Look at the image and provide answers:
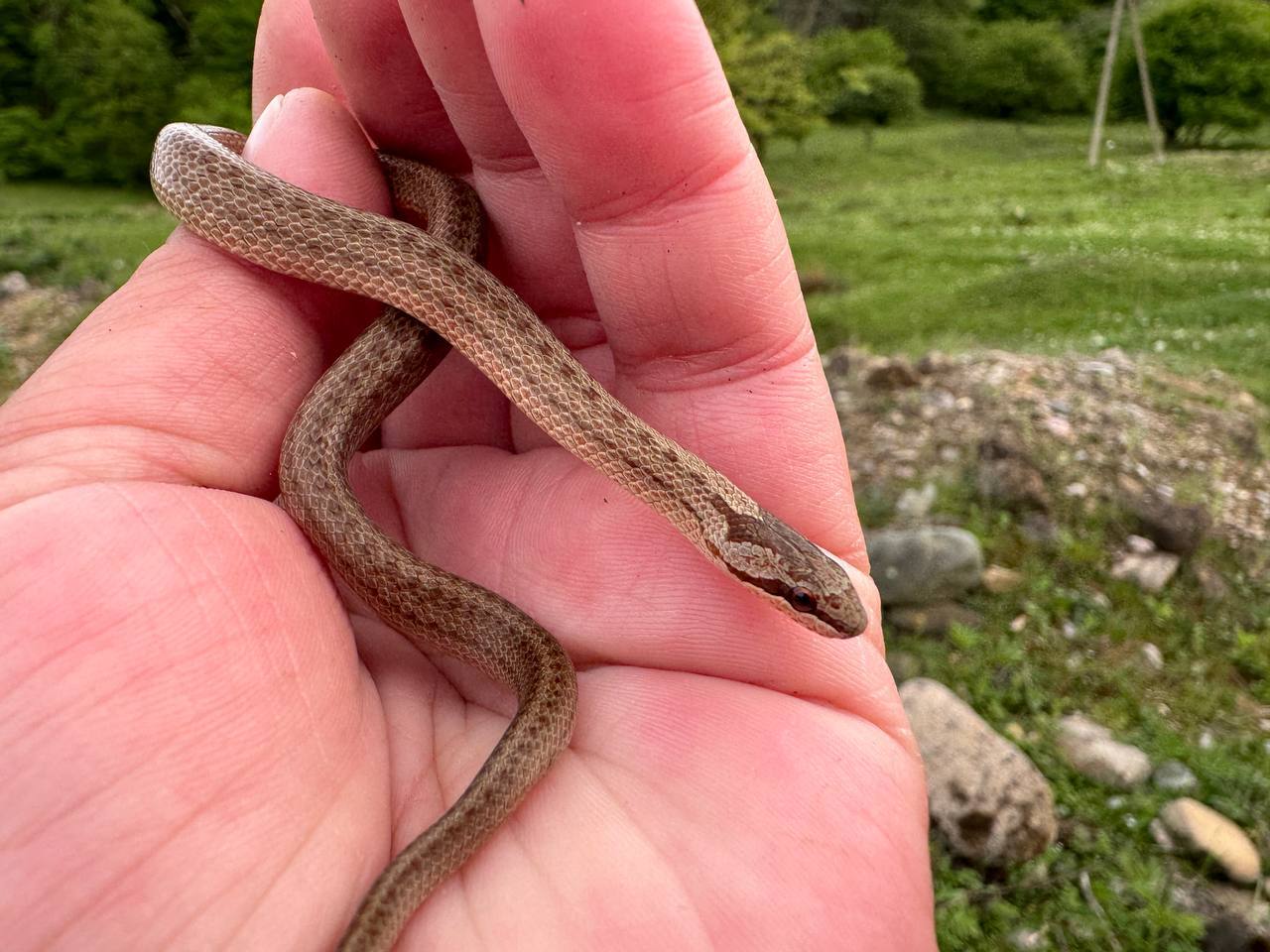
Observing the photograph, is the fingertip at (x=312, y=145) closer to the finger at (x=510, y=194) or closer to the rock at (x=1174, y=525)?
the finger at (x=510, y=194)

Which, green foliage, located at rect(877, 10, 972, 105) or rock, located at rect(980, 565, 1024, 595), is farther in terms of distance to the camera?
green foliage, located at rect(877, 10, 972, 105)

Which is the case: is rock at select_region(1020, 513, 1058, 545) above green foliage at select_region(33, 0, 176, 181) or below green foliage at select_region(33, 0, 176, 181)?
below

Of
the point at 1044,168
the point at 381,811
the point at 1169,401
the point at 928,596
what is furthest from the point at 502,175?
the point at 1044,168

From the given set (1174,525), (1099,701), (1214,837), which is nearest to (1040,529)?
(1174,525)

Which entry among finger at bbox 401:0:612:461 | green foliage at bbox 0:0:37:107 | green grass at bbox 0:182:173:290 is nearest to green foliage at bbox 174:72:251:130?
green grass at bbox 0:182:173:290

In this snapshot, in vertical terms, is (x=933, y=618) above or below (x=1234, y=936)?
above

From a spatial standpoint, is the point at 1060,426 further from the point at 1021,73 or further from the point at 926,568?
the point at 1021,73

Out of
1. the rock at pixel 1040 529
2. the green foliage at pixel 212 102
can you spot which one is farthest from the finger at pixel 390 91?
the green foliage at pixel 212 102

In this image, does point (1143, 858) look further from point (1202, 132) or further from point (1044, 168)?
Result: point (1202, 132)

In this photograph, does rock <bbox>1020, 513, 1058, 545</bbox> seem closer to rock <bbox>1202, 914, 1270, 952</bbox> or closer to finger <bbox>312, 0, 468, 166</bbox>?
rock <bbox>1202, 914, 1270, 952</bbox>
